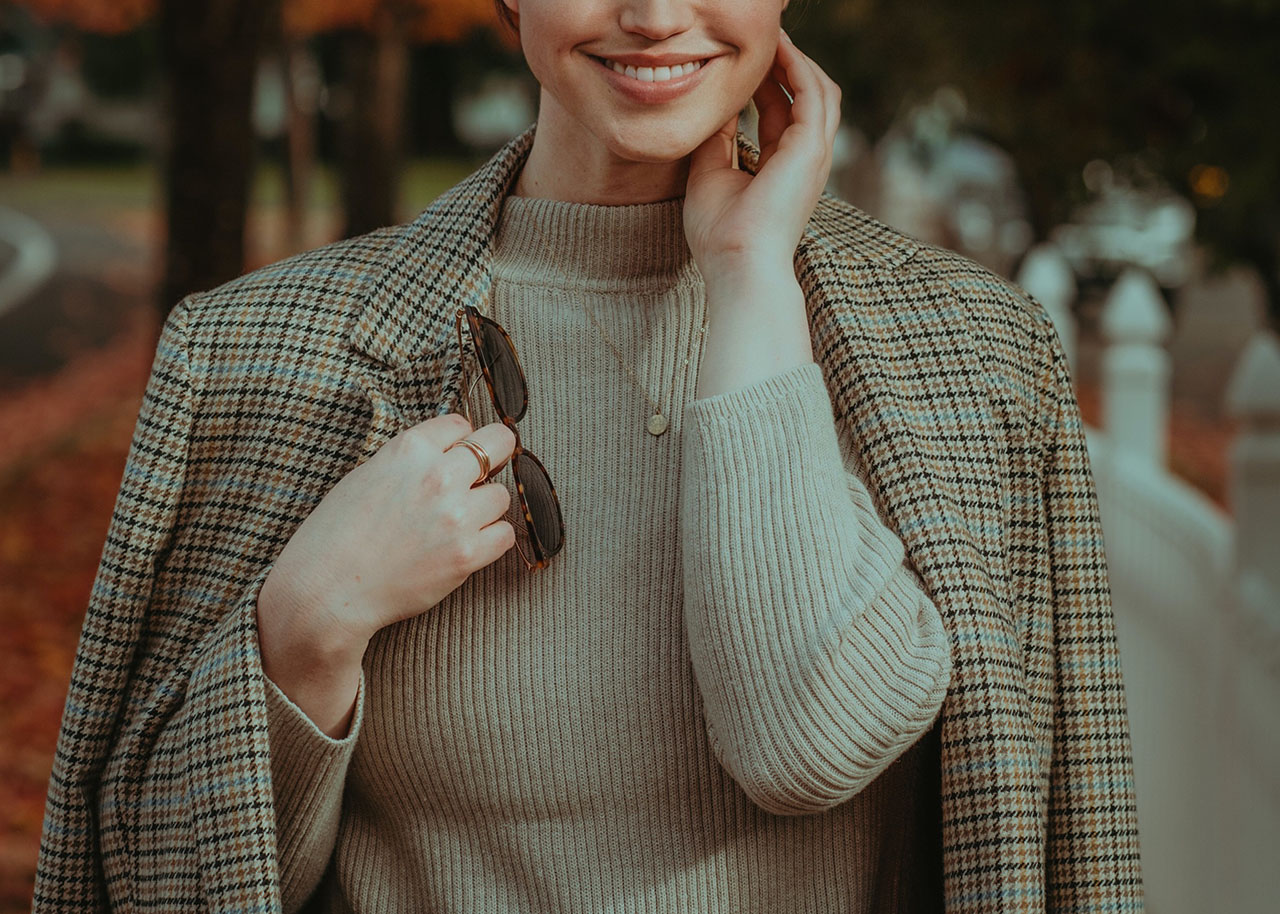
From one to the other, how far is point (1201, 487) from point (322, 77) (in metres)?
24.0

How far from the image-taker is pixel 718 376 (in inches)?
66.9

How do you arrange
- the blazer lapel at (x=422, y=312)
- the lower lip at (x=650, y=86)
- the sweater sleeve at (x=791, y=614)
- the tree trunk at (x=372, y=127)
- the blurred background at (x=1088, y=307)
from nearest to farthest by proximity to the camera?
1. the sweater sleeve at (x=791, y=614)
2. the lower lip at (x=650, y=86)
3. the blazer lapel at (x=422, y=312)
4. the blurred background at (x=1088, y=307)
5. the tree trunk at (x=372, y=127)

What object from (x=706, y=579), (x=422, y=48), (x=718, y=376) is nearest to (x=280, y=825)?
(x=706, y=579)

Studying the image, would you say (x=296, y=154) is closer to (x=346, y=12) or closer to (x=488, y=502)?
(x=346, y=12)

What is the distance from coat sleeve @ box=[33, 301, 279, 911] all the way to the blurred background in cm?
79

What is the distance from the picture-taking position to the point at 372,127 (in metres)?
13.3

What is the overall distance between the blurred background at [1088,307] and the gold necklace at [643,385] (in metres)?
0.48

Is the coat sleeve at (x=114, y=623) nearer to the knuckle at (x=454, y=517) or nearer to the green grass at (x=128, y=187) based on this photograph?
the knuckle at (x=454, y=517)

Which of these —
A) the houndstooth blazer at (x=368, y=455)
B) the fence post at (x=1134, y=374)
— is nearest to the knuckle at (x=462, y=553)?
the houndstooth blazer at (x=368, y=455)

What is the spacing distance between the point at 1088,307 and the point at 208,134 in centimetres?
1523

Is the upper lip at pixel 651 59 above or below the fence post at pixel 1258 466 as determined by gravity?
above

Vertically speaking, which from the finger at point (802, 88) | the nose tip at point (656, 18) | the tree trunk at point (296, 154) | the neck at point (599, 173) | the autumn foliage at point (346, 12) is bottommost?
the tree trunk at point (296, 154)

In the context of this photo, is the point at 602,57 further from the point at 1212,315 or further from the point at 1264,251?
the point at 1212,315

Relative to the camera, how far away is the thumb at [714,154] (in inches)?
74.2
